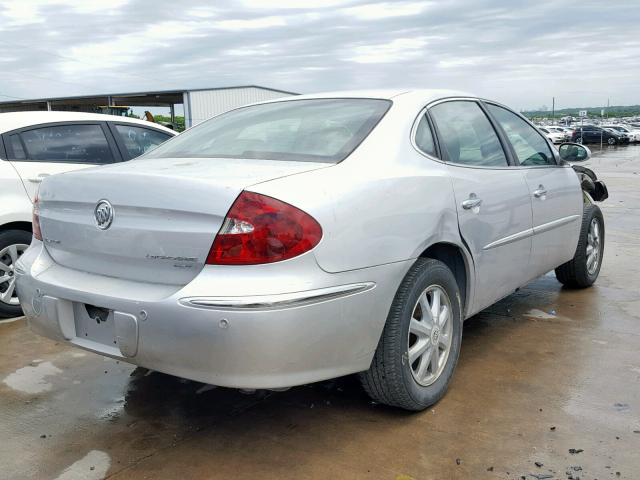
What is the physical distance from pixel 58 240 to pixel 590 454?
8.23 feet

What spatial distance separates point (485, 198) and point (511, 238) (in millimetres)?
402

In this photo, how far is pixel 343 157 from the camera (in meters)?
2.88

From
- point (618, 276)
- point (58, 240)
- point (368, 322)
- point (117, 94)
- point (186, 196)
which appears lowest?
point (618, 276)

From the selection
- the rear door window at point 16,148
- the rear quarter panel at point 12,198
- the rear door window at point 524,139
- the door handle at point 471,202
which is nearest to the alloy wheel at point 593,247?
the rear door window at point 524,139

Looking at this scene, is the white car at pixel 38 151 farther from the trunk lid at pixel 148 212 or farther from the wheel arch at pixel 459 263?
the wheel arch at pixel 459 263

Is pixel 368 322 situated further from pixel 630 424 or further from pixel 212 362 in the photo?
pixel 630 424

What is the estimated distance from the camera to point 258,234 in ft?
8.03

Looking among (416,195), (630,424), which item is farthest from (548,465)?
(416,195)

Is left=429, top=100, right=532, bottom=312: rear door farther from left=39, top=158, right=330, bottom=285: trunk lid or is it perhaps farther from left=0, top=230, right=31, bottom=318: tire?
Answer: left=0, top=230, right=31, bottom=318: tire

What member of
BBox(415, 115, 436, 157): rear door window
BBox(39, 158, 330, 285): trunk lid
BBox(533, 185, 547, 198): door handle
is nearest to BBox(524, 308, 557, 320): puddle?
BBox(533, 185, 547, 198): door handle

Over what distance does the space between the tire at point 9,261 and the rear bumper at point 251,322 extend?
7.80 ft

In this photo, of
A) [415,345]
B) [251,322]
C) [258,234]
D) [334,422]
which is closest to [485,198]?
[415,345]

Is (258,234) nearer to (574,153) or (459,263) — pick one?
(459,263)

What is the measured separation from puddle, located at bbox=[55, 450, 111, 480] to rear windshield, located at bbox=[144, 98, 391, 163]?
1.45m
